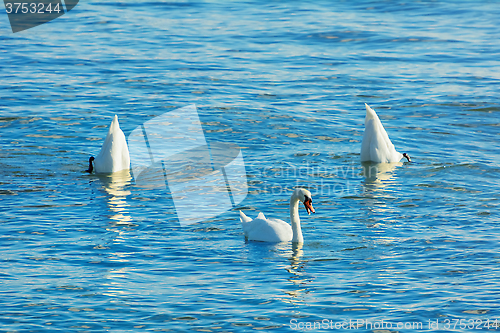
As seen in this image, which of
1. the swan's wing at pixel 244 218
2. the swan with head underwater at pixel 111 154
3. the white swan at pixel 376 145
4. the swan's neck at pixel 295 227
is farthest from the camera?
the white swan at pixel 376 145

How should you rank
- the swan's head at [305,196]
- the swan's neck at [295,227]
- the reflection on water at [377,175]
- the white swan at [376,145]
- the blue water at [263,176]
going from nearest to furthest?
the blue water at [263,176], the swan's neck at [295,227], the swan's head at [305,196], the reflection on water at [377,175], the white swan at [376,145]

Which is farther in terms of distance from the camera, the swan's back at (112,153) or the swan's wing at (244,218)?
the swan's back at (112,153)

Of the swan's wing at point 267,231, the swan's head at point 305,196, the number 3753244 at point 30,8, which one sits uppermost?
the number 3753244 at point 30,8

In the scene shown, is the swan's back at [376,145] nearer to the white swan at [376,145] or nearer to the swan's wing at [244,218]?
the white swan at [376,145]

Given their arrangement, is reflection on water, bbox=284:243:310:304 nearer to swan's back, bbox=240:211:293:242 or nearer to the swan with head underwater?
swan's back, bbox=240:211:293:242

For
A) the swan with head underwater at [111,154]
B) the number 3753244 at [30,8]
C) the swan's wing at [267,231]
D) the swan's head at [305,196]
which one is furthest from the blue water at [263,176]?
the number 3753244 at [30,8]

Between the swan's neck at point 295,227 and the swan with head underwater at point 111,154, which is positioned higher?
the swan with head underwater at point 111,154

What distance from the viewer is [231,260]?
32.3 feet

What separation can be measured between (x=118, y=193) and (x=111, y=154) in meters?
1.50

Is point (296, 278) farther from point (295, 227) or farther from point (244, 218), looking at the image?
point (244, 218)

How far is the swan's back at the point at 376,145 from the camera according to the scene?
14.8 m

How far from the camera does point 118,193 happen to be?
42.3 ft

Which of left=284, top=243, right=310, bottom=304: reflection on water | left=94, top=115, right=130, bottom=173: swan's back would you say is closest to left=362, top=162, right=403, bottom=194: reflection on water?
left=284, top=243, right=310, bottom=304: reflection on water

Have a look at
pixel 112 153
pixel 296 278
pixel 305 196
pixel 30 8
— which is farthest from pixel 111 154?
pixel 30 8
